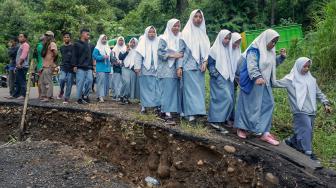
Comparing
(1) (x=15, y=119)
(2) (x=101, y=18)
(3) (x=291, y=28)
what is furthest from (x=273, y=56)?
(2) (x=101, y=18)

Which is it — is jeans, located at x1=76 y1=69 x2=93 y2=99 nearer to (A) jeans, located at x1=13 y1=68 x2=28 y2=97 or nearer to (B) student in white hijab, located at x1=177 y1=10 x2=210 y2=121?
(A) jeans, located at x1=13 y1=68 x2=28 y2=97

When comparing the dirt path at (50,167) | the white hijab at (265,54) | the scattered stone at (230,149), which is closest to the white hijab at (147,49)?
the dirt path at (50,167)

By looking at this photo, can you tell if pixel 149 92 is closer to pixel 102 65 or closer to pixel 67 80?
pixel 67 80

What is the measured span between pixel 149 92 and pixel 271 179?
352 centimetres

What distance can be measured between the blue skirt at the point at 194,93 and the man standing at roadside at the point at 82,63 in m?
2.82

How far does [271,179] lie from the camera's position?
16.8 feet

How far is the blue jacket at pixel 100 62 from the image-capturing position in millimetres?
9773

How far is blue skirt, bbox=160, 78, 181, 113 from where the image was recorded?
6.89 metres

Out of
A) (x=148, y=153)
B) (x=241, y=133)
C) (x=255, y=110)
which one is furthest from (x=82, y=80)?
(x=255, y=110)

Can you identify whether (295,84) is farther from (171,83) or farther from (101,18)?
(101,18)

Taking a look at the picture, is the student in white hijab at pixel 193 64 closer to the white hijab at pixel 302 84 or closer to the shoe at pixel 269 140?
the shoe at pixel 269 140

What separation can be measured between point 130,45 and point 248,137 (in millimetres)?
4380

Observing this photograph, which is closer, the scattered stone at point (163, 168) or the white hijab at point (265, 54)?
the white hijab at point (265, 54)

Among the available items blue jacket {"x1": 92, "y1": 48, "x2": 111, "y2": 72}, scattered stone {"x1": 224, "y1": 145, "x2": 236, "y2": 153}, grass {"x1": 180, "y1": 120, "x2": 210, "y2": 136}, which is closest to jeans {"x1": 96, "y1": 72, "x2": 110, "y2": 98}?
blue jacket {"x1": 92, "y1": 48, "x2": 111, "y2": 72}
